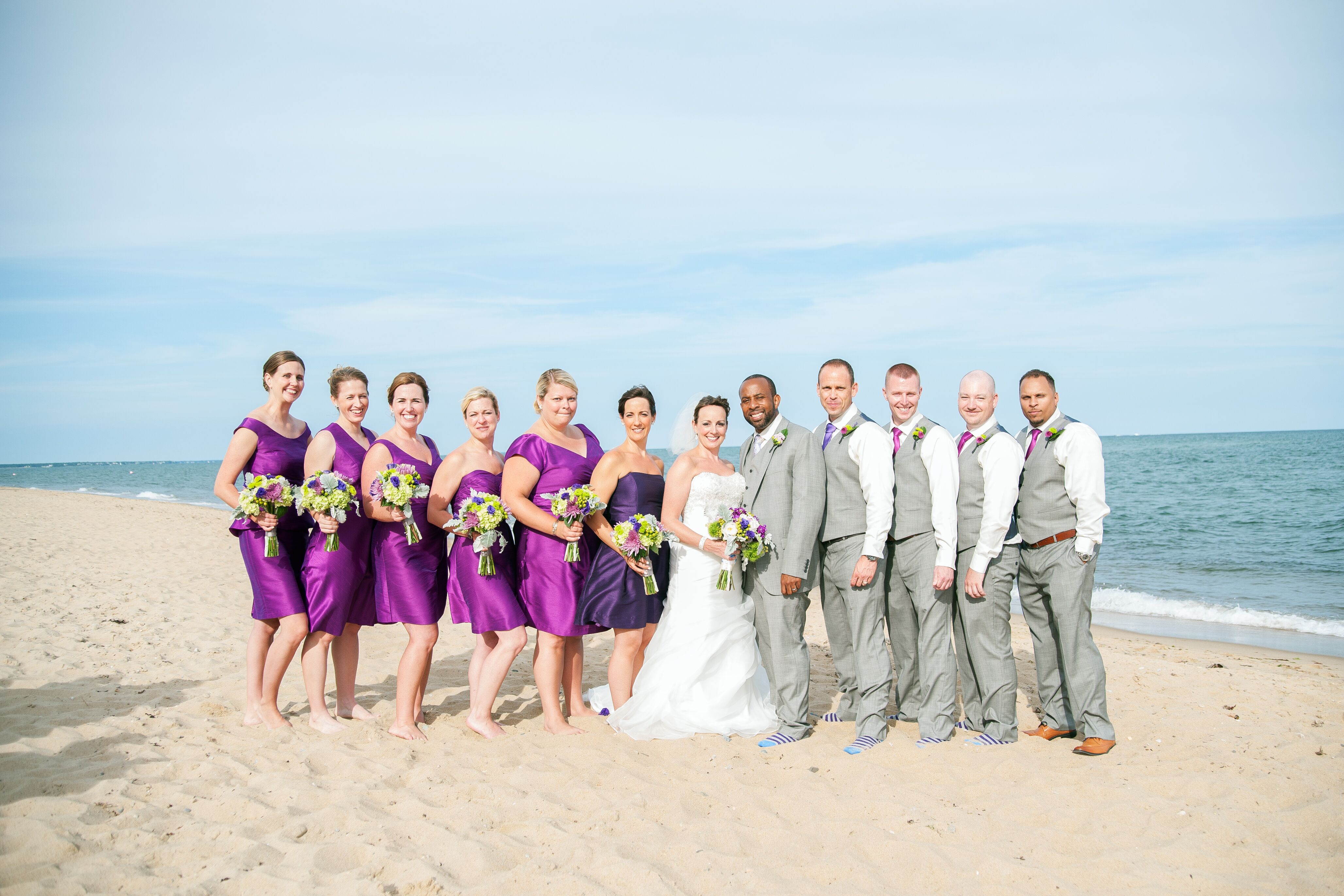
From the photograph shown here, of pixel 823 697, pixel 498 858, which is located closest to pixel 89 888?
pixel 498 858

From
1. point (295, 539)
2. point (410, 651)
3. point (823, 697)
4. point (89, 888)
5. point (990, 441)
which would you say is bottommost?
point (823, 697)

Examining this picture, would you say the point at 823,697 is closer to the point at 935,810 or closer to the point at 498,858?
the point at 935,810

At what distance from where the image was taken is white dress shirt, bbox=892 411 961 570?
18.2ft

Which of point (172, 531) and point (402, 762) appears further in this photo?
point (172, 531)

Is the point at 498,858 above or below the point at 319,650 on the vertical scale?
below

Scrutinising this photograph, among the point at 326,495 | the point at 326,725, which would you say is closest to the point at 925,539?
the point at 326,495

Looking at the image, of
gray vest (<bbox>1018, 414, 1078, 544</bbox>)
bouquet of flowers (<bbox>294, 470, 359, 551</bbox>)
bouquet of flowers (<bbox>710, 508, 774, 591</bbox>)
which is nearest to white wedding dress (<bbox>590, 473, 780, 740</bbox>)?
bouquet of flowers (<bbox>710, 508, 774, 591</bbox>)

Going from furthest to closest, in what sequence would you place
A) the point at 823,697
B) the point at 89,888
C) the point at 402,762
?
the point at 823,697 < the point at 402,762 < the point at 89,888

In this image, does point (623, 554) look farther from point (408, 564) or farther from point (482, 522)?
point (408, 564)

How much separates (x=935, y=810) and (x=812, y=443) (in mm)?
2387

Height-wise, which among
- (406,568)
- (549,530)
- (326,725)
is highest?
(549,530)

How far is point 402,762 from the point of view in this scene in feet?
17.4

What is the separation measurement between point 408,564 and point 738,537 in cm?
235

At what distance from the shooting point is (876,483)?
218 inches
